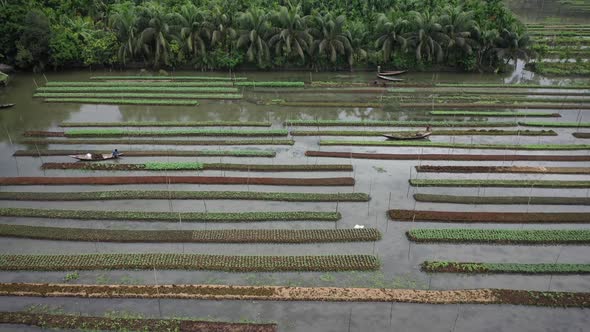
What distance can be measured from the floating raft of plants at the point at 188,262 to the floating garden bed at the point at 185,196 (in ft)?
15.0

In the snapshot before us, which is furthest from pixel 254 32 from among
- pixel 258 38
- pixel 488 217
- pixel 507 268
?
pixel 507 268

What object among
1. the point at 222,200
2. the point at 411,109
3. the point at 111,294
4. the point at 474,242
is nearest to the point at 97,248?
the point at 111,294

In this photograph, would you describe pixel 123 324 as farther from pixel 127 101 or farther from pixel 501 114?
pixel 501 114

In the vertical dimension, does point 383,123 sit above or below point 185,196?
above

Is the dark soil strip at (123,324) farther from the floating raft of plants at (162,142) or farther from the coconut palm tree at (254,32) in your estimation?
the coconut palm tree at (254,32)

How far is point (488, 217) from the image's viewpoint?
20.4 meters

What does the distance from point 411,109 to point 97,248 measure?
2487cm

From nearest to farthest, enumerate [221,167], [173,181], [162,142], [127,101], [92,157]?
[173,181], [221,167], [92,157], [162,142], [127,101]

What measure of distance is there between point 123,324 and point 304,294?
6.08m

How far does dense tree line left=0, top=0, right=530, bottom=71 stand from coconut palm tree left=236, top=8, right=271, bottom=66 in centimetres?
9

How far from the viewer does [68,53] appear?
138 ft

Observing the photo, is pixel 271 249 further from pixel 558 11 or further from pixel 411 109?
pixel 558 11

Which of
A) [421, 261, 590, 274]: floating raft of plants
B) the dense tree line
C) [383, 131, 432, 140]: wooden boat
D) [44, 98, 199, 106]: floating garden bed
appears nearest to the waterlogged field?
[421, 261, 590, 274]: floating raft of plants

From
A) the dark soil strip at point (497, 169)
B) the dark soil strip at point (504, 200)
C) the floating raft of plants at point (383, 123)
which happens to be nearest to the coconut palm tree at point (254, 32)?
the floating raft of plants at point (383, 123)
